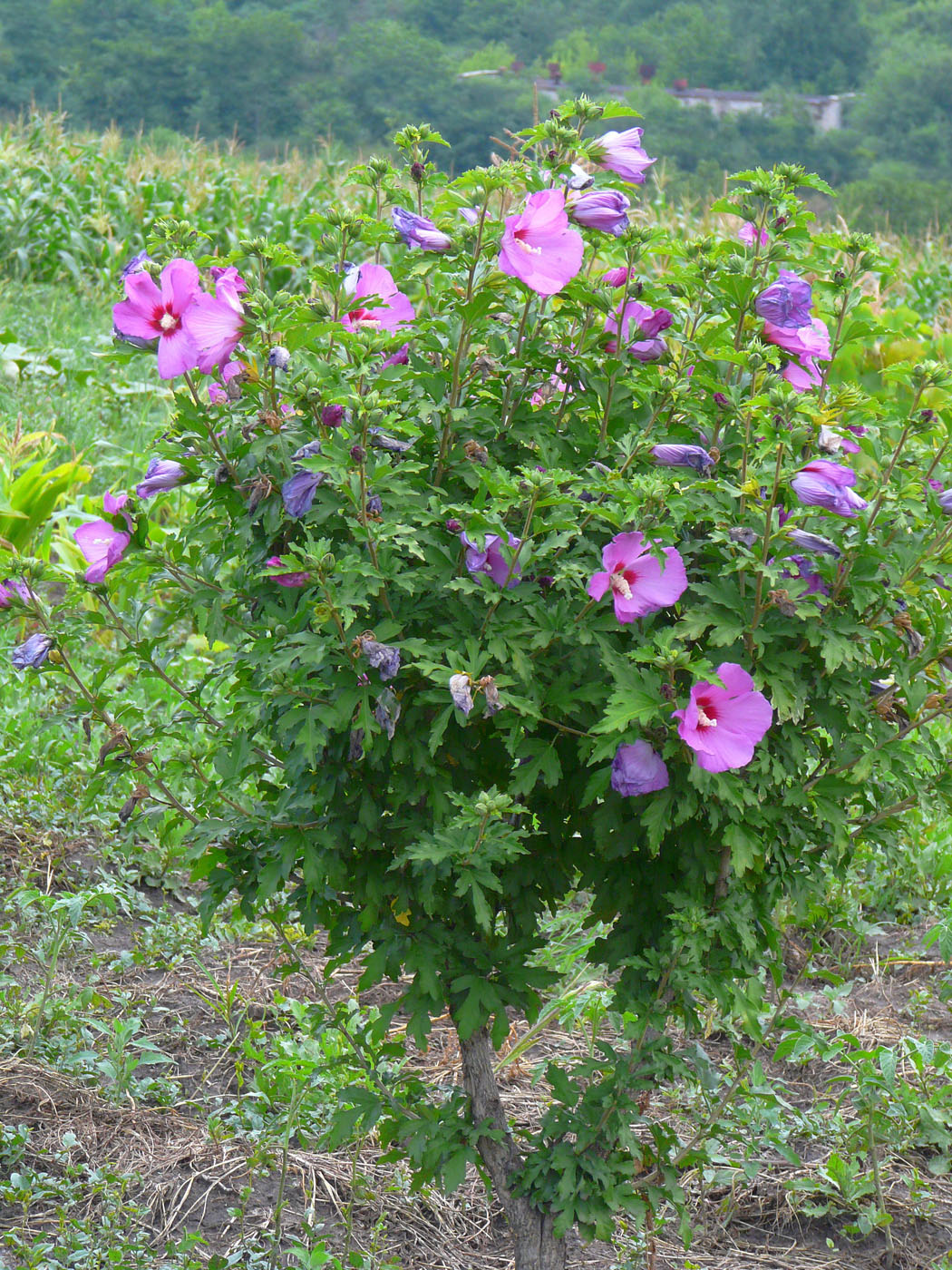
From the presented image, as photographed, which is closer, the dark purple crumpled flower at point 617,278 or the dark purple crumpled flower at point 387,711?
the dark purple crumpled flower at point 387,711

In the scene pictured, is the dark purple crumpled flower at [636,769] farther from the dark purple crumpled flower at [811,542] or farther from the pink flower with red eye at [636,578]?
the dark purple crumpled flower at [811,542]

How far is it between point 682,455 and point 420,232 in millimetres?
423

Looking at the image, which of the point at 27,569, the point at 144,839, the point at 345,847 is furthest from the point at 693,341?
the point at 144,839

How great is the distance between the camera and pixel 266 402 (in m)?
1.45

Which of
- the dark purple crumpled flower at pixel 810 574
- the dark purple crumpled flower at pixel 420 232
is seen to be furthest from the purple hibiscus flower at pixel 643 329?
the dark purple crumpled flower at pixel 810 574

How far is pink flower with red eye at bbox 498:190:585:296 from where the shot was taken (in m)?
1.33

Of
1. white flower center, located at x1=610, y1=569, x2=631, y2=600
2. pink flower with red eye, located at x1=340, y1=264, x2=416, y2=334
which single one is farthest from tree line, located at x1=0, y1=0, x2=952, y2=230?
white flower center, located at x1=610, y1=569, x2=631, y2=600

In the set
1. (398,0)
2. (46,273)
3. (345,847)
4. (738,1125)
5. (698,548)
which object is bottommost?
(398,0)

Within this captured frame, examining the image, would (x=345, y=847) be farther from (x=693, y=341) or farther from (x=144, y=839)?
(x=144, y=839)

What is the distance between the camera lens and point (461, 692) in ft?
4.02

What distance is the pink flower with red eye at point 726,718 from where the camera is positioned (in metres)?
1.26

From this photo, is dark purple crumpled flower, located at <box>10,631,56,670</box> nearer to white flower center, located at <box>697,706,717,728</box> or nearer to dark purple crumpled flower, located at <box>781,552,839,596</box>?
white flower center, located at <box>697,706,717,728</box>

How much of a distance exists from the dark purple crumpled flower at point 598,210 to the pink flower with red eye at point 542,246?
47mm

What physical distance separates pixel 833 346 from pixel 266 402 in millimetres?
737
